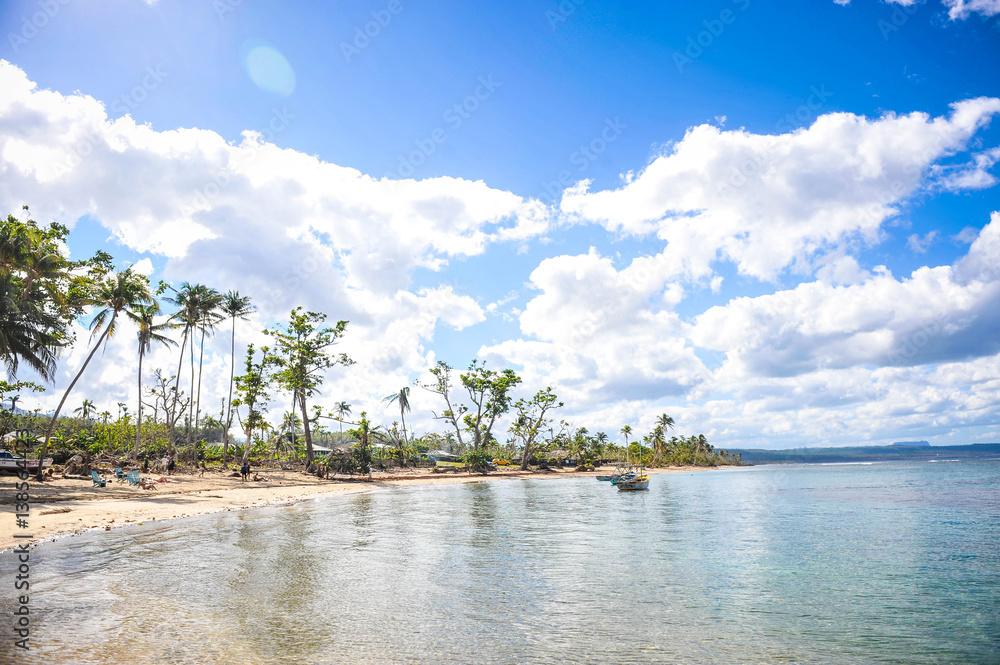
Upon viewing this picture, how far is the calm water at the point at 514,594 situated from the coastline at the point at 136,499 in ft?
6.47

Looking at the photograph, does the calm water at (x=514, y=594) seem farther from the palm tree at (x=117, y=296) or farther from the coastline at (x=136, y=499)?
the palm tree at (x=117, y=296)

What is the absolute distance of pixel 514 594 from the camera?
12305 mm

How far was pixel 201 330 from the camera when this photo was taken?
54.5 metres

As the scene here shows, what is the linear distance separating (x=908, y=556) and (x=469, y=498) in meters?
28.3

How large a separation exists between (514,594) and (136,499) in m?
26.5

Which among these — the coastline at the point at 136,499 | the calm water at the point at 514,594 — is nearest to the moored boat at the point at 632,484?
the coastline at the point at 136,499

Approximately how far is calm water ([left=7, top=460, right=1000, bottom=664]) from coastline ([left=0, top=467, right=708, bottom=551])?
1974 millimetres

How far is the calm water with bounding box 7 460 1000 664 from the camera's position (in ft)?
29.1

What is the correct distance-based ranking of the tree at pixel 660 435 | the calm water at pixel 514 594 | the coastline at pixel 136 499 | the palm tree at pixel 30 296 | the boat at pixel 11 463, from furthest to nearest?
the tree at pixel 660 435
the boat at pixel 11 463
the palm tree at pixel 30 296
the coastline at pixel 136 499
the calm water at pixel 514 594

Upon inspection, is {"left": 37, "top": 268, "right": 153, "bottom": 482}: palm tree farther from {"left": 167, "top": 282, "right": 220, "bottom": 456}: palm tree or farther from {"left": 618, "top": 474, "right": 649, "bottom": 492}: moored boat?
{"left": 618, "top": 474, "right": 649, "bottom": 492}: moored boat

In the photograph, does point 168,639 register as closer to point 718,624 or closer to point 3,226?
point 718,624

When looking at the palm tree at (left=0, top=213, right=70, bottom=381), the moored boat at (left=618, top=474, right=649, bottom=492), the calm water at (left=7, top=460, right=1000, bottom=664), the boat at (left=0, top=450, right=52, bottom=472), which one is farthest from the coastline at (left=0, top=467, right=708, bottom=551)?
the moored boat at (left=618, top=474, right=649, bottom=492)

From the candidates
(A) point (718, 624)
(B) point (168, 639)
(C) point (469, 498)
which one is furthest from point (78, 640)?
(C) point (469, 498)

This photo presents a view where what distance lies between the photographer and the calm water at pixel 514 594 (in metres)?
8.88
